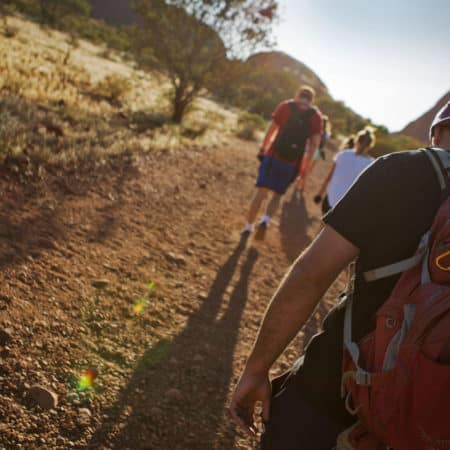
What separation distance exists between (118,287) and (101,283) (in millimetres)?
147

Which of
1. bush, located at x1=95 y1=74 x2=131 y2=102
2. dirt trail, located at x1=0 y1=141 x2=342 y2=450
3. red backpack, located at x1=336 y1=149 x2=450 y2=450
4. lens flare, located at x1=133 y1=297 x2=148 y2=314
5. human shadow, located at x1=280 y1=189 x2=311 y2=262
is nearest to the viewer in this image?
red backpack, located at x1=336 y1=149 x2=450 y2=450

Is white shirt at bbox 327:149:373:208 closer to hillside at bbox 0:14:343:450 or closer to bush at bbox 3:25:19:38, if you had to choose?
hillside at bbox 0:14:343:450

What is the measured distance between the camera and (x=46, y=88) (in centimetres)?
820

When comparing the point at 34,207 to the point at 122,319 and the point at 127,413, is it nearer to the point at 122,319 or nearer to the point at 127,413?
the point at 122,319

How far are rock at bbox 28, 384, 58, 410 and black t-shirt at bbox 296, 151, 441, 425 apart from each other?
142cm

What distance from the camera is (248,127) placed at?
15.7m

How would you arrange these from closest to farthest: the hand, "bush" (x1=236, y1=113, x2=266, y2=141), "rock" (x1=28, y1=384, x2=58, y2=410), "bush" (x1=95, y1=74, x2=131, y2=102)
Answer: the hand, "rock" (x1=28, y1=384, x2=58, y2=410), "bush" (x1=95, y1=74, x2=131, y2=102), "bush" (x1=236, y1=113, x2=266, y2=141)

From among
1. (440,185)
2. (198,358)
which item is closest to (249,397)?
(440,185)

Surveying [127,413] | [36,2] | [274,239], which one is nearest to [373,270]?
[127,413]

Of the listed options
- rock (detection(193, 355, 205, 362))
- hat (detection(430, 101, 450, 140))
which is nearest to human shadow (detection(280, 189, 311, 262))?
rock (detection(193, 355, 205, 362))

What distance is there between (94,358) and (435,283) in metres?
2.04

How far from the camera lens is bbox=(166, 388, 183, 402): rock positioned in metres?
2.34

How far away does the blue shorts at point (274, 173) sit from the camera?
4.99 metres

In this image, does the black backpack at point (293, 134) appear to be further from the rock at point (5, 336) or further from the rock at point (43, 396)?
the rock at point (43, 396)
